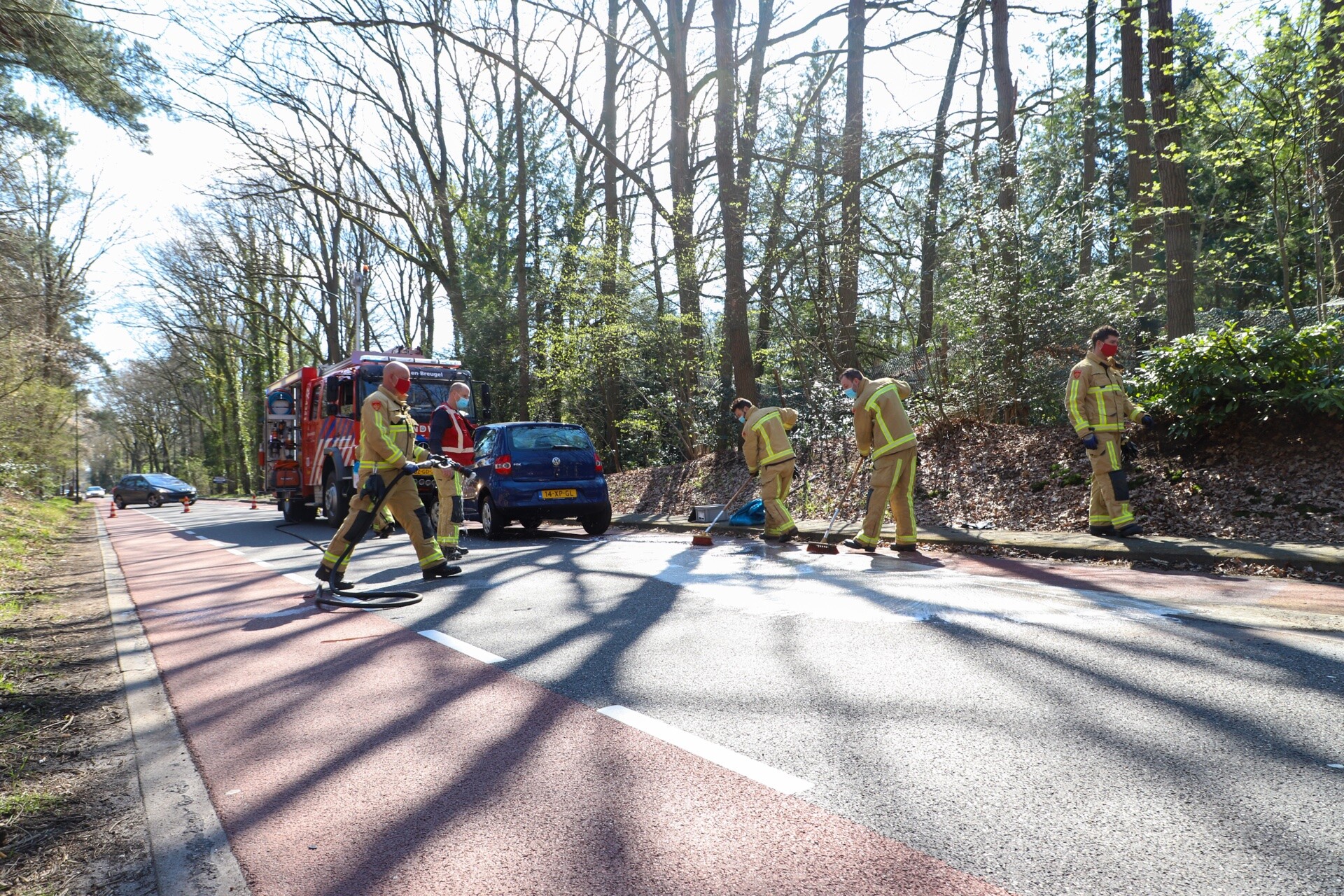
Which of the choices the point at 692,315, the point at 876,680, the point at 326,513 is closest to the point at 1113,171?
the point at 692,315

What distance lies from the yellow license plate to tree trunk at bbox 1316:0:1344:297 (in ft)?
33.8

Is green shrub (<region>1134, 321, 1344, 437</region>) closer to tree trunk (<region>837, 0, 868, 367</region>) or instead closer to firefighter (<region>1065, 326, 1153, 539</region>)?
firefighter (<region>1065, 326, 1153, 539</region>)

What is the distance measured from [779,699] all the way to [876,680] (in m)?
0.54

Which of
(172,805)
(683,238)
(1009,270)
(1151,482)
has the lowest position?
(172,805)

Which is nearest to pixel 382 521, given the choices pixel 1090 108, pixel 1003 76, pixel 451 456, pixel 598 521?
pixel 451 456

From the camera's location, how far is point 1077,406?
9023 millimetres

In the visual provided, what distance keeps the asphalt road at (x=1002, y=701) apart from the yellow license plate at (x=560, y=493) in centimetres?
511

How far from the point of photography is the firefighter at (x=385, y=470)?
294 inches

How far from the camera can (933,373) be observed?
1337cm

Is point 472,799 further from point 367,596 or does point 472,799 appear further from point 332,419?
point 332,419

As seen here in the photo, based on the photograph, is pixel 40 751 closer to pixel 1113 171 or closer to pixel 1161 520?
pixel 1161 520

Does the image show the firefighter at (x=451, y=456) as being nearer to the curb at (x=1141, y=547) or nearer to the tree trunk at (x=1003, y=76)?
the curb at (x=1141, y=547)

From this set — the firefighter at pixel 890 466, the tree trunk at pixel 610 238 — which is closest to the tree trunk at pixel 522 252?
the tree trunk at pixel 610 238

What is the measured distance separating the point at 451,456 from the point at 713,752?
793 centimetres
